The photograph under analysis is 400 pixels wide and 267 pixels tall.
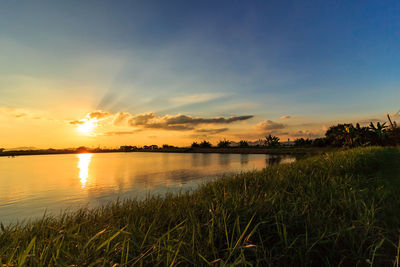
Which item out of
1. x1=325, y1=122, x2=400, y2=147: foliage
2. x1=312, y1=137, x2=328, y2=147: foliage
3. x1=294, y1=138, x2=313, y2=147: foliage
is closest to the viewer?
x1=325, y1=122, x2=400, y2=147: foliage

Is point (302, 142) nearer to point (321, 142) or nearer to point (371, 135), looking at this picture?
point (321, 142)

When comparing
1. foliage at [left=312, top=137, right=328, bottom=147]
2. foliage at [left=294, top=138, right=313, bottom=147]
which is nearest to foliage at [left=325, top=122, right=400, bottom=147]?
foliage at [left=312, top=137, right=328, bottom=147]

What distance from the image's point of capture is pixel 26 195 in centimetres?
1523

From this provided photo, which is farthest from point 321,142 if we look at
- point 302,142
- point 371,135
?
point 371,135

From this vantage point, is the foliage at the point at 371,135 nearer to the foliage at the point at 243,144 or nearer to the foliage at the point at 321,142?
the foliage at the point at 321,142

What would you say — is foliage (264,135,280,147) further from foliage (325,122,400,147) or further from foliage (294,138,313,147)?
foliage (325,122,400,147)

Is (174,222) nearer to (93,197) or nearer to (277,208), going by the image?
(277,208)

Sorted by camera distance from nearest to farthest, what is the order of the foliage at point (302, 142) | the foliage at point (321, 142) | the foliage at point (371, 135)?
the foliage at point (371, 135)
the foliage at point (321, 142)
the foliage at point (302, 142)

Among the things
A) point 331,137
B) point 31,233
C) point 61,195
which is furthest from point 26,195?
point 331,137

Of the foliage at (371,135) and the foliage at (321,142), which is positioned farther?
the foliage at (321,142)

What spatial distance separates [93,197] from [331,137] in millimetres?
86709

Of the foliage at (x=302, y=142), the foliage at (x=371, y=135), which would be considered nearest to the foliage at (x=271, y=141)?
the foliage at (x=302, y=142)

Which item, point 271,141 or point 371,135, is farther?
point 271,141

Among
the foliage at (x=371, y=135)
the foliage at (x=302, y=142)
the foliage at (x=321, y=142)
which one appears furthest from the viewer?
the foliage at (x=302, y=142)
